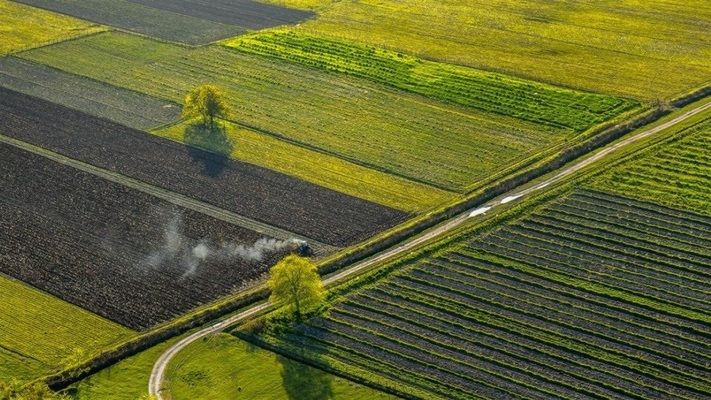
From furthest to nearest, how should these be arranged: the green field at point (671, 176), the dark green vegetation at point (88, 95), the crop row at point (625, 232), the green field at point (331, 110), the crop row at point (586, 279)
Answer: the dark green vegetation at point (88, 95) < the green field at point (331, 110) < the green field at point (671, 176) < the crop row at point (625, 232) < the crop row at point (586, 279)

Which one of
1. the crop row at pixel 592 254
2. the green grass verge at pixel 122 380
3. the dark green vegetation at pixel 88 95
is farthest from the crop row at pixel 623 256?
the dark green vegetation at pixel 88 95

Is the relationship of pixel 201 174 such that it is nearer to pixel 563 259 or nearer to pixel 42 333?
pixel 42 333

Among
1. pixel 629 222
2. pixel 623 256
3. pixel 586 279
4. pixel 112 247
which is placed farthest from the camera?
pixel 629 222

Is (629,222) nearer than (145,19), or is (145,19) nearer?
(629,222)

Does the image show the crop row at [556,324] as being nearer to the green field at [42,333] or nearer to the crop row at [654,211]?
the crop row at [654,211]

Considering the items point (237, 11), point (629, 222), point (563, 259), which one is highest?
point (237, 11)

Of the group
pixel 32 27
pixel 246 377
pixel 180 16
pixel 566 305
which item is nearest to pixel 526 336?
pixel 566 305
